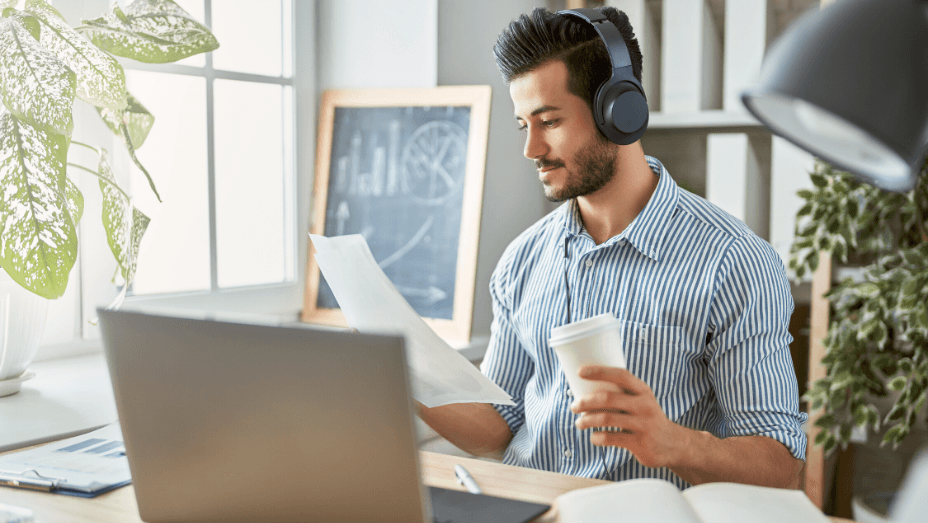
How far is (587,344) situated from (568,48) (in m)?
0.69

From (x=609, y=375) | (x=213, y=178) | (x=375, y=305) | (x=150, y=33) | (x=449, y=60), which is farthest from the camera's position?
(x=449, y=60)

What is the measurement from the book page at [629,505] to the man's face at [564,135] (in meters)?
0.64

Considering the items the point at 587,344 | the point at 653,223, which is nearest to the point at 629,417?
the point at 587,344

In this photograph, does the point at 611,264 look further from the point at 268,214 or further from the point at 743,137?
the point at 268,214

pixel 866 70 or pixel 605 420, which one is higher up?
pixel 866 70

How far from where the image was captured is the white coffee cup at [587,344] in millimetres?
821

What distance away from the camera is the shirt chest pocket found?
4.03ft

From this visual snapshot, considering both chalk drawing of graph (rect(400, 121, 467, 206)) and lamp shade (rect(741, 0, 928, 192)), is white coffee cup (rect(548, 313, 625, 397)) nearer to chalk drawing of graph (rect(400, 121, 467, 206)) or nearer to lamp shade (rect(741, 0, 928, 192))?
lamp shade (rect(741, 0, 928, 192))

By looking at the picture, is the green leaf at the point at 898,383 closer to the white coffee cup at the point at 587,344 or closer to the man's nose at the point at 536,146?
the man's nose at the point at 536,146

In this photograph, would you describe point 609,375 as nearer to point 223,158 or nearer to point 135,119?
point 135,119

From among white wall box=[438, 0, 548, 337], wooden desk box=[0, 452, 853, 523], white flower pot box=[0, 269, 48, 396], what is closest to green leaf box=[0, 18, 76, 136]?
white flower pot box=[0, 269, 48, 396]

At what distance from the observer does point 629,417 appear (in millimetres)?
→ 950

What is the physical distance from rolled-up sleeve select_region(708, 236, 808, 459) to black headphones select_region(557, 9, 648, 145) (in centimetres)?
25

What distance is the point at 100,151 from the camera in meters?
1.31
